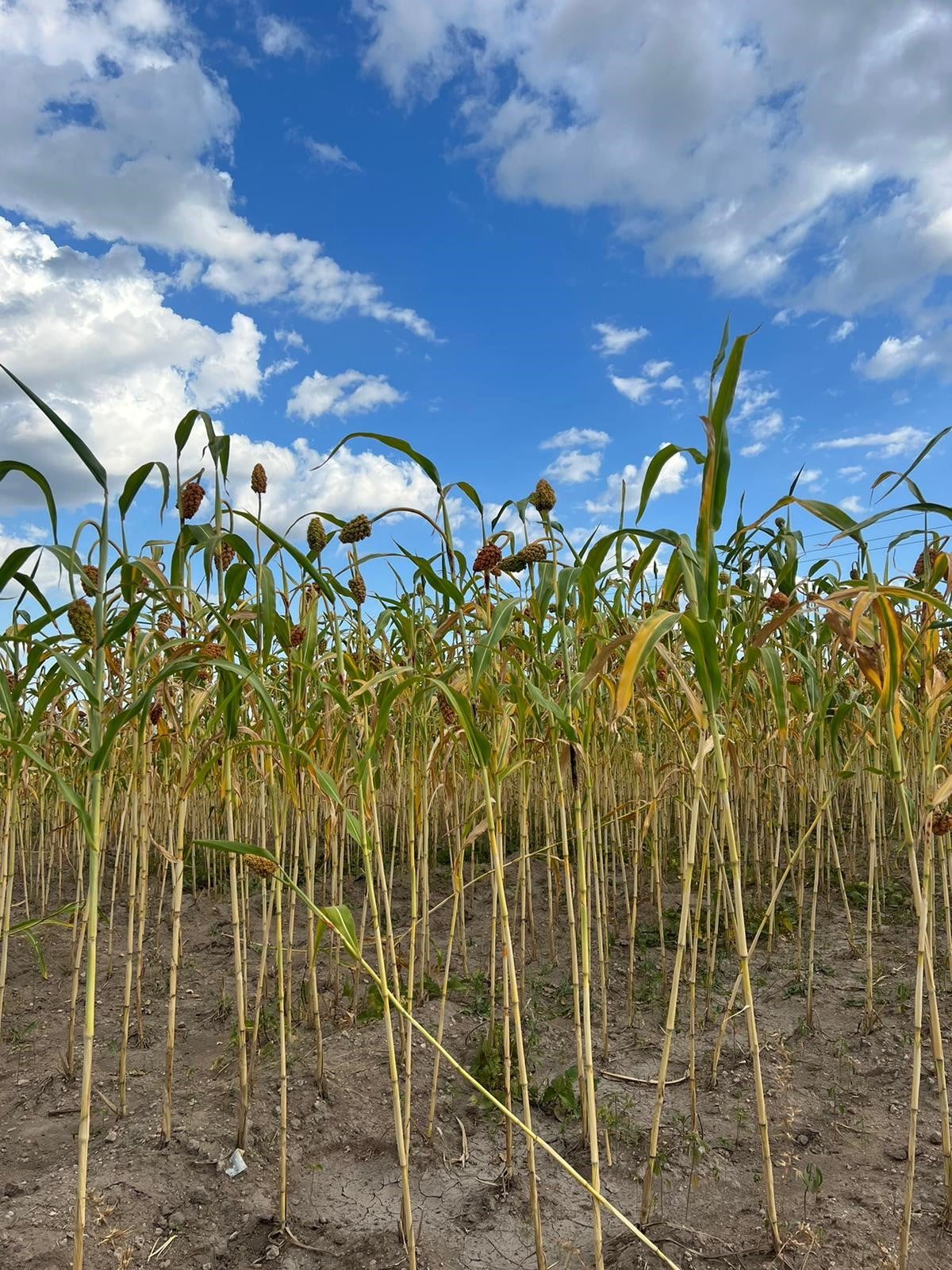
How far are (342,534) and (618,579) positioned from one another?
42.1 inches

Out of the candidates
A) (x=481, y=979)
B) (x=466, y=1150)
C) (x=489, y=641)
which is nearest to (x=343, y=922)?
(x=489, y=641)

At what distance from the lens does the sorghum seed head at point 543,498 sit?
194 cm

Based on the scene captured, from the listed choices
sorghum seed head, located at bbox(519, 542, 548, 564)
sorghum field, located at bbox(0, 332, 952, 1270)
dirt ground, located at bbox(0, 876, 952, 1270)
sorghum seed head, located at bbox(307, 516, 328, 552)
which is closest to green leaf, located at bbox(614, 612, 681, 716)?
sorghum field, located at bbox(0, 332, 952, 1270)

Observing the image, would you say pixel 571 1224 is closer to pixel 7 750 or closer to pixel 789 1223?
pixel 789 1223

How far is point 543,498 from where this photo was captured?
1938mm

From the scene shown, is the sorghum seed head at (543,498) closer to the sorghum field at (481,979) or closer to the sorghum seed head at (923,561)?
the sorghum field at (481,979)

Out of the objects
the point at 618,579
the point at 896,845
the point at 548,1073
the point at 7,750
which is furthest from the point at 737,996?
the point at 7,750

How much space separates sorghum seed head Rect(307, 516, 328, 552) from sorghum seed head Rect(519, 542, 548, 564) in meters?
0.55

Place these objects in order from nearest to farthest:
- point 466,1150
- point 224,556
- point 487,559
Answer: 1. point 487,559
2. point 224,556
3. point 466,1150

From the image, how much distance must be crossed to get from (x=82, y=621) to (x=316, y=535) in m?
0.63

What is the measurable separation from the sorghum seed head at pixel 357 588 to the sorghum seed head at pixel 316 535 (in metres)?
0.27

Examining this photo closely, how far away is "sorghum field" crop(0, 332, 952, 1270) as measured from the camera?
1.72 metres

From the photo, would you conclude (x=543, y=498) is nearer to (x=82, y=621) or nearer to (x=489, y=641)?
(x=489, y=641)

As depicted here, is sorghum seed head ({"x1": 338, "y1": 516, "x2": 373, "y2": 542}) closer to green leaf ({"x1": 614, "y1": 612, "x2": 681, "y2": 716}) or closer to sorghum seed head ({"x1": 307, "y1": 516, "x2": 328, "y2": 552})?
sorghum seed head ({"x1": 307, "y1": 516, "x2": 328, "y2": 552})
